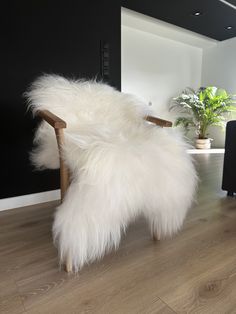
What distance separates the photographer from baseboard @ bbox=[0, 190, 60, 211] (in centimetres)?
191

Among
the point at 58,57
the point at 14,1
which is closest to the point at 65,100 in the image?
the point at 58,57

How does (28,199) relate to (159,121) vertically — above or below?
below

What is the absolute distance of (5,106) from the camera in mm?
1818

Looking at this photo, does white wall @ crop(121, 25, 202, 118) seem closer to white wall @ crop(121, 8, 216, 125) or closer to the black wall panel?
white wall @ crop(121, 8, 216, 125)

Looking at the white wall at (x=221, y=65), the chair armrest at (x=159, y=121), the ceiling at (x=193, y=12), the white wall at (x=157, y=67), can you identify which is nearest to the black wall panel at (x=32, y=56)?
the chair armrest at (x=159, y=121)

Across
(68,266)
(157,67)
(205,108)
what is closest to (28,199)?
(68,266)

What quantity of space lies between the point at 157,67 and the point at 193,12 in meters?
1.29

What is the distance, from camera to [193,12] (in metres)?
→ 3.66

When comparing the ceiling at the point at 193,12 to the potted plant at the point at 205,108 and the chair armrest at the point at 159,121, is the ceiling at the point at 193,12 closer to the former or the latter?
the potted plant at the point at 205,108

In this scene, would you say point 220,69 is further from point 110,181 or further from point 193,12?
point 110,181

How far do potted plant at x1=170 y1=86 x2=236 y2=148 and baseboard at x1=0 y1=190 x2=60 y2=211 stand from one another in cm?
366

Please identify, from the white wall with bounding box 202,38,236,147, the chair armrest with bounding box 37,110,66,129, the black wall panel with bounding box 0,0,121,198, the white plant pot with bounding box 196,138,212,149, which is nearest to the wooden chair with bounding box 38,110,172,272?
the chair armrest with bounding box 37,110,66,129

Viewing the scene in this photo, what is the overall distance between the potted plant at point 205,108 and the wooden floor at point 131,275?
362 cm

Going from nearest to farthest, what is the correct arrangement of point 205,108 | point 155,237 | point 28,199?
point 155,237
point 28,199
point 205,108
